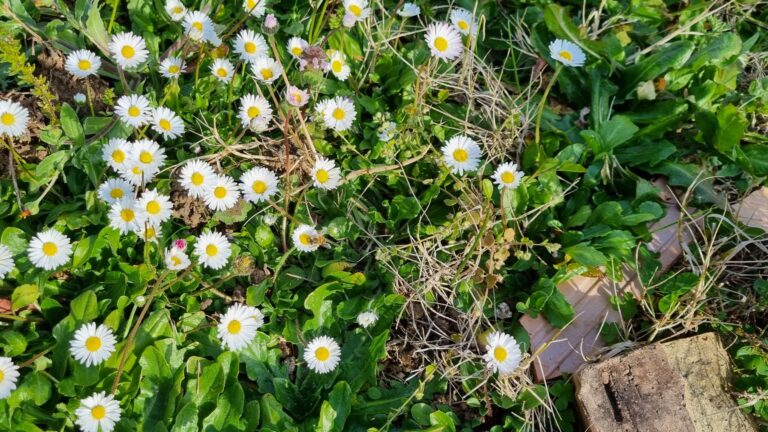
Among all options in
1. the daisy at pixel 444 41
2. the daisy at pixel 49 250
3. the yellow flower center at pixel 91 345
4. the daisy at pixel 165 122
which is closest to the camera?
the yellow flower center at pixel 91 345

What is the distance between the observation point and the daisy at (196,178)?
2.43 metres

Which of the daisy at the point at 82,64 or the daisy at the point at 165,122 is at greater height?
the daisy at the point at 82,64

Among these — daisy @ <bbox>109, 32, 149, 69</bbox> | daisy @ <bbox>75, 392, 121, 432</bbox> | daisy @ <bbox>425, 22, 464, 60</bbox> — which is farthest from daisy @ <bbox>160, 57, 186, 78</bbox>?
daisy @ <bbox>75, 392, 121, 432</bbox>

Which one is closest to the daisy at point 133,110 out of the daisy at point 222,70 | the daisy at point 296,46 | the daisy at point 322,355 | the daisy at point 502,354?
the daisy at point 222,70

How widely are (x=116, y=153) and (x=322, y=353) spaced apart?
967 mm

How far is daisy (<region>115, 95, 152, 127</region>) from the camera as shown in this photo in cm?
242

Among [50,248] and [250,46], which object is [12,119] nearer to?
[50,248]

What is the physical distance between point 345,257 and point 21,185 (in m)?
1.16

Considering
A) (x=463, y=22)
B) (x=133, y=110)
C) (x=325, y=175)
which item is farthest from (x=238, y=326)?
(x=463, y=22)

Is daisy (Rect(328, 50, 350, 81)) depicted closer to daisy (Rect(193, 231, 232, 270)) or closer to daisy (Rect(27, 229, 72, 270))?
daisy (Rect(193, 231, 232, 270))

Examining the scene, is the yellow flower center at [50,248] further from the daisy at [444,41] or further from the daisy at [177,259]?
the daisy at [444,41]

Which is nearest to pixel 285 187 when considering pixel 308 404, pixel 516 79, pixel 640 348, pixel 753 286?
pixel 308 404

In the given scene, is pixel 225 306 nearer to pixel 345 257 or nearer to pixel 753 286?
pixel 345 257

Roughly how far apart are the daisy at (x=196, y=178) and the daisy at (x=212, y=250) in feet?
0.50
